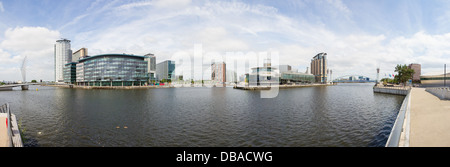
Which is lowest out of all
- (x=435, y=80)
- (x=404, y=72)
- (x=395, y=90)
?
(x=395, y=90)

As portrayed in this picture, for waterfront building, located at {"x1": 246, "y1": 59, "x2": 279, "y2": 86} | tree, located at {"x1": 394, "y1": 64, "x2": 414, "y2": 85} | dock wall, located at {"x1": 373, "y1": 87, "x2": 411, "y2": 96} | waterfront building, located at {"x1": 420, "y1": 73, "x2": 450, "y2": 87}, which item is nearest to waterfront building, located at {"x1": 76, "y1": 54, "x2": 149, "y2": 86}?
waterfront building, located at {"x1": 246, "y1": 59, "x2": 279, "y2": 86}

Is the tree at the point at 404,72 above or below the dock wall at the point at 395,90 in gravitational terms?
above

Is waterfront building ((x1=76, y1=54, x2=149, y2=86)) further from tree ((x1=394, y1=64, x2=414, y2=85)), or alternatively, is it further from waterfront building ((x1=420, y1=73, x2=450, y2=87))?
waterfront building ((x1=420, y1=73, x2=450, y2=87))

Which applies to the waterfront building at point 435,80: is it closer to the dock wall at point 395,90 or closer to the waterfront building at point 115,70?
the dock wall at point 395,90

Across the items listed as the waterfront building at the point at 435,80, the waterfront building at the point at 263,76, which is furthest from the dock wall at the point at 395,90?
the waterfront building at the point at 263,76

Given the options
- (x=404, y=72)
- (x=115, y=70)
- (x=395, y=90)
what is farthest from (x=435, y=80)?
(x=115, y=70)

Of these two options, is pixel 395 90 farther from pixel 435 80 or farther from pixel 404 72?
pixel 435 80

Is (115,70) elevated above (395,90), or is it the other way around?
(115,70)

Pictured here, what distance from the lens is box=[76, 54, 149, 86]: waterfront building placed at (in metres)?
160

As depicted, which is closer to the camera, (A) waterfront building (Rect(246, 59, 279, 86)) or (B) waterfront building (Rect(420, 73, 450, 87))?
(B) waterfront building (Rect(420, 73, 450, 87))

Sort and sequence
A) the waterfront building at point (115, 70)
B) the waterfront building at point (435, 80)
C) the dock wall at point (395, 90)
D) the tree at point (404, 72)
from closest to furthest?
the dock wall at point (395, 90)
the tree at point (404, 72)
the waterfront building at point (435, 80)
the waterfront building at point (115, 70)

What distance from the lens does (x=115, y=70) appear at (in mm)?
160125

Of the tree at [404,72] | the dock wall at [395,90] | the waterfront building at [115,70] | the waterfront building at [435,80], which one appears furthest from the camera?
the waterfront building at [115,70]

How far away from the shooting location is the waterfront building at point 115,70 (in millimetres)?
160125
